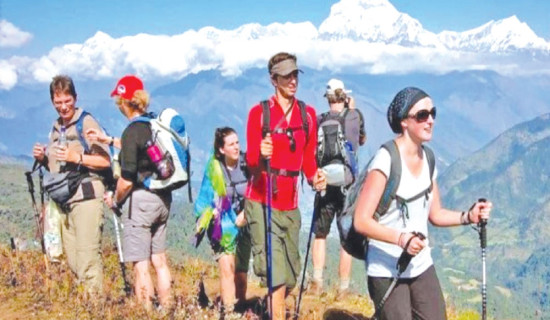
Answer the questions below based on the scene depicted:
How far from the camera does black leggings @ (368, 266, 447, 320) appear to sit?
462 cm

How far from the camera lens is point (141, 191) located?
6.77 m

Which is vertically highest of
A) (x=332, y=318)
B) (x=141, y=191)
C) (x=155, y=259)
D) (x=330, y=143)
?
(x=330, y=143)

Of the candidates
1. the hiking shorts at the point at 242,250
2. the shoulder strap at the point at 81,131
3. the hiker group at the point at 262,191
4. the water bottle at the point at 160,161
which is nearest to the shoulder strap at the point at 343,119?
the hiker group at the point at 262,191

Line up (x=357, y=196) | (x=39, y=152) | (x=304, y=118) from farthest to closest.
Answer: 1. (x=39, y=152)
2. (x=304, y=118)
3. (x=357, y=196)

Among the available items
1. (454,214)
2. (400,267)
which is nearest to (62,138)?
(400,267)

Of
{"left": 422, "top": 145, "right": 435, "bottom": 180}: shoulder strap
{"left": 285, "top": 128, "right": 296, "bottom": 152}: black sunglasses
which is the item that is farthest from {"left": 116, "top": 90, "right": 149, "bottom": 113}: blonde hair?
{"left": 422, "top": 145, "right": 435, "bottom": 180}: shoulder strap

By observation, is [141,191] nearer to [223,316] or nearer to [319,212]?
[223,316]

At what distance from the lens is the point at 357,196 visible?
470 cm

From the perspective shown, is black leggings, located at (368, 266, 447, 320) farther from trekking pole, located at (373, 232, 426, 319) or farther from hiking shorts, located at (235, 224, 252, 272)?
hiking shorts, located at (235, 224, 252, 272)

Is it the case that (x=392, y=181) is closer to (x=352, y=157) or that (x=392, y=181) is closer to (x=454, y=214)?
(x=454, y=214)

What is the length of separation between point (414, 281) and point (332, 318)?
293 cm

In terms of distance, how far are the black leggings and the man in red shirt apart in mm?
1594

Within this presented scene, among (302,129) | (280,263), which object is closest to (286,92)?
(302,129)

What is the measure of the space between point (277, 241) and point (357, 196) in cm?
168
